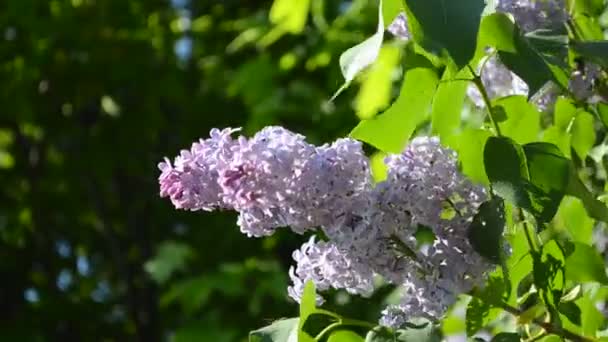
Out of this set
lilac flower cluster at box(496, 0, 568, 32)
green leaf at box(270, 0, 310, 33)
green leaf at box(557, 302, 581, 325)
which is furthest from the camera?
green leaf at box(270, 0, 310, 33)

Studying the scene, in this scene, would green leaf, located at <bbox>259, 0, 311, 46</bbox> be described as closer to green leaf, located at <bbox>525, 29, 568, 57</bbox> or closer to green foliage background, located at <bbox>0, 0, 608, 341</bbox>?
green foliage background, located at <bbox>0, 0, 608, 341</bbox>

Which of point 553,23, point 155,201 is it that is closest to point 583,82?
point 553,23

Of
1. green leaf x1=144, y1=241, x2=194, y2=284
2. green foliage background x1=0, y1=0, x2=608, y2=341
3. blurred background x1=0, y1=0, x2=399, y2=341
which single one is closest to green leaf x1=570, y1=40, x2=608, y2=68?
green foliage background x1=0, y1=0, x2=608, y2=341

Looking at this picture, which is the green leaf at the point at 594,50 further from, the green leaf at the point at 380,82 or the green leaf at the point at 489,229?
the green leaf at the point at 380,82

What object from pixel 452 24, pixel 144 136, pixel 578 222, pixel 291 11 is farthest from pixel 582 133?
pixel 144 136

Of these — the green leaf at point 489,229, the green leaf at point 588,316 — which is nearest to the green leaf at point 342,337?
the green leaf at point 489,229

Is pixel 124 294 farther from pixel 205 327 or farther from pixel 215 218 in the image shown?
pixel 205 327

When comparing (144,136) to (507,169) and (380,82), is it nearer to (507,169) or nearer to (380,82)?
(380,82)
